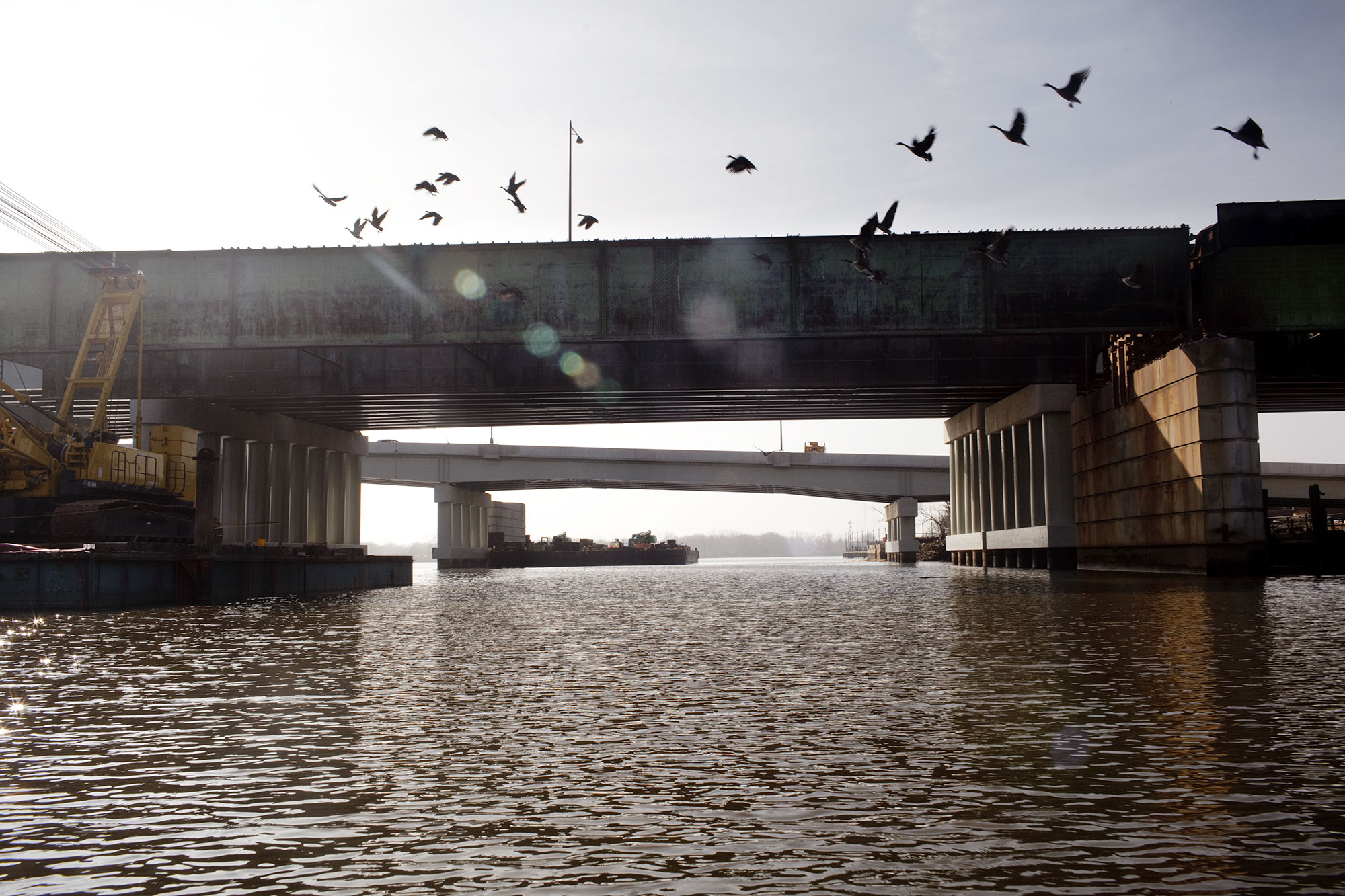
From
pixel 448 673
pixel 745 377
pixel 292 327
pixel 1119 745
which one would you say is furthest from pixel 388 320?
pixel 1119 745

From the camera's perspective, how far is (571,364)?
184 feet

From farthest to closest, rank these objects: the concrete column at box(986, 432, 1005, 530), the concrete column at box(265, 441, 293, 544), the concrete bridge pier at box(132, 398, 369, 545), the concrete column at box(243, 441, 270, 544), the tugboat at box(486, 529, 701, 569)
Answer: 1. the tugboat at box(486, 529, 701, 569)
2. the concrete column at box(986, 432, 1005, 530)
3. the concrete column at box(265, 441, 293, 544)
4. the concrete column at box(243, 441, 270, 544)
5. the concrete bridge pier at box(132, 398, 369, 545)

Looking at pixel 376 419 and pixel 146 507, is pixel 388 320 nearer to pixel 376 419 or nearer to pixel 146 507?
pixel 146 507

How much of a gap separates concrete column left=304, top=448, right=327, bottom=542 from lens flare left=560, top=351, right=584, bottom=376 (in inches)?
1163

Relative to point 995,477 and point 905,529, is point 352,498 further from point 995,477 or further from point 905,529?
point 905,529

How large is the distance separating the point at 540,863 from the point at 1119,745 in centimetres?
554

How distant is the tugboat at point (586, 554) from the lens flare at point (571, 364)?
79599 mm

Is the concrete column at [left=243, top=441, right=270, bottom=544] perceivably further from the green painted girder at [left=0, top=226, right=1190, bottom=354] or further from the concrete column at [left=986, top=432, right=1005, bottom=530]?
the concrete column at [left=986, top=432, right=1005, bottom=530]

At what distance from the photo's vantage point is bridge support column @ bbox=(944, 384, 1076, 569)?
63500mm

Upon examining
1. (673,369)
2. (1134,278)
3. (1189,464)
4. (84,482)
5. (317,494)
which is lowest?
(84,482)

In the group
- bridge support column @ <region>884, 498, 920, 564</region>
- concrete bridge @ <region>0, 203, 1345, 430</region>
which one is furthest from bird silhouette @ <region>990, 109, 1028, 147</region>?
bridge support column @ <region>884, 498, 920, 564</region>

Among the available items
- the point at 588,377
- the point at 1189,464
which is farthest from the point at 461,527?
the point at 1189,464

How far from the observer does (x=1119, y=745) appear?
1011 cm

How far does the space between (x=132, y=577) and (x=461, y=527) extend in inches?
3458
